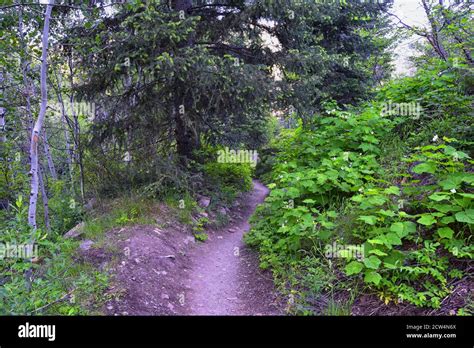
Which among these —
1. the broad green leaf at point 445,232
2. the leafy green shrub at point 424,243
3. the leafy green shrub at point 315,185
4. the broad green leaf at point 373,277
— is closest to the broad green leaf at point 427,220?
the leafy green shrub at point 424,243

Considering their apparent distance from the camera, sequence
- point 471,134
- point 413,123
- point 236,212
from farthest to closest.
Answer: point 236,212, point 413,123, point 471,134

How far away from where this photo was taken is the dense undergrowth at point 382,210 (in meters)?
3.55

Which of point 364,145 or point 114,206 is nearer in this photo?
point 364,145

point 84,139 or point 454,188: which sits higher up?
point 84,139

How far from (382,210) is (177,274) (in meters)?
3.64

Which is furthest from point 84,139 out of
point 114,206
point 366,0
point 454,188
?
point 366,0

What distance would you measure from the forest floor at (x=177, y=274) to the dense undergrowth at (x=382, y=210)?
0.50 m

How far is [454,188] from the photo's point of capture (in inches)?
145

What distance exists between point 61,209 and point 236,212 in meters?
5.07

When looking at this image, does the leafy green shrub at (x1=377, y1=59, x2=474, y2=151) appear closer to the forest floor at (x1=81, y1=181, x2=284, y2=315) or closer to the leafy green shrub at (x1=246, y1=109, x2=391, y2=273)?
the leafy green shrub at (x1=246, y1=109, x2=391, y2=273)
